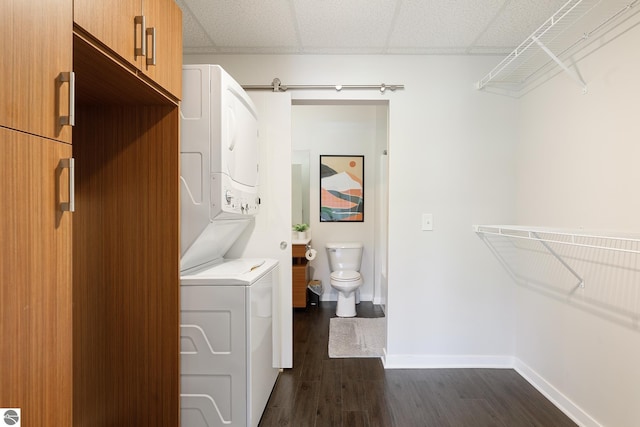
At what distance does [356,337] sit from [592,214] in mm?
2001

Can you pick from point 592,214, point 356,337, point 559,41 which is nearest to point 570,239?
point 592,214

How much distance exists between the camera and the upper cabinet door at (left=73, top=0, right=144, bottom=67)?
0.90 meters

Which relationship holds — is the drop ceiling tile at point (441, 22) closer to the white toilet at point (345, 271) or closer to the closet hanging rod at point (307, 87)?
the closet hanging rod at point (307, 87)

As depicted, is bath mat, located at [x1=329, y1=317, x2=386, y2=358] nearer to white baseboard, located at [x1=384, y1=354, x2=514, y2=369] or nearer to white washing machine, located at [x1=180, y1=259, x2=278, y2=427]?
white baseboard, located at [x1=384, y1=354, x2=514, y2=369]

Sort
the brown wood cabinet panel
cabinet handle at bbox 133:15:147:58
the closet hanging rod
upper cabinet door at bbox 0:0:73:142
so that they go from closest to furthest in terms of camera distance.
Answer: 1. upper cabinet door at bbox 0:0:73:142
2. cabinet handle at bbox 133:15:147:58
3. the brown wood cabinet panel
4. the closet hanging rod

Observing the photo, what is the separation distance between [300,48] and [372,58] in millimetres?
532

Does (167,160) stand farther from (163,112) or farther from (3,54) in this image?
(3,54)

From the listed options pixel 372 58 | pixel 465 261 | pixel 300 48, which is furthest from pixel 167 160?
pixel 465 261

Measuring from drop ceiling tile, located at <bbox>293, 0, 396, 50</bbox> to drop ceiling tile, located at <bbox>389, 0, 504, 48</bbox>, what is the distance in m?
0.09

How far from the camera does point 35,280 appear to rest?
75 centimetres

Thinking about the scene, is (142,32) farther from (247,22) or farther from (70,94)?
(247,22)

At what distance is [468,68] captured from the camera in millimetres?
2344

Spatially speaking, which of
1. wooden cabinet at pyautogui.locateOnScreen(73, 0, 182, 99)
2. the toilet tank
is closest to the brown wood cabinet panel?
wooden cabinet at pyautogui.locateOnScreen(73, 0, 182, 99)

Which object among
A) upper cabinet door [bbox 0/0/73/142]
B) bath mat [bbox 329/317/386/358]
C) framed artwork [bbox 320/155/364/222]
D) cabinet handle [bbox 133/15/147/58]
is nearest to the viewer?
upper cabinet door [bbox 0/0/73/142]
